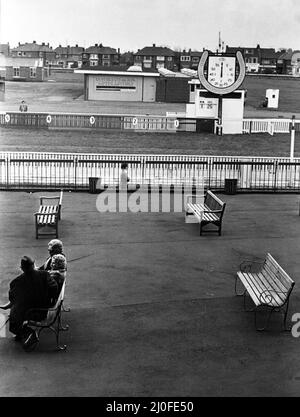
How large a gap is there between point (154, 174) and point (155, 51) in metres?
93.1

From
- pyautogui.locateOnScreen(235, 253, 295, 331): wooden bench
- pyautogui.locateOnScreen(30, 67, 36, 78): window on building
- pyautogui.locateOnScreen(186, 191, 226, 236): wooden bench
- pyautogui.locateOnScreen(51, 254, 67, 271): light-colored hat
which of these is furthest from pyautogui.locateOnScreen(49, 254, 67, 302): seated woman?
pyautogui.locateOnScreen(30, 67, 36, 78): window on building

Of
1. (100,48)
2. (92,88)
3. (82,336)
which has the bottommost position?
(82,336)

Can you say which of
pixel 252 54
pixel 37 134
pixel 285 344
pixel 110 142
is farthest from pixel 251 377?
pixel 252 54

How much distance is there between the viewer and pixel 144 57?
10944cm

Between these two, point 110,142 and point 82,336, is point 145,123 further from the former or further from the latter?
point 82,336

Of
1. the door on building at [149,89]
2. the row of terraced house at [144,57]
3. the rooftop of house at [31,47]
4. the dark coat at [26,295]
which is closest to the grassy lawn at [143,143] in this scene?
the door on building at [149,89]

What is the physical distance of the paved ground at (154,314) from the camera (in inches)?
263

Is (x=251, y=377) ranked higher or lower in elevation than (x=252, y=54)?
lower

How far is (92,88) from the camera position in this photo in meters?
48.3

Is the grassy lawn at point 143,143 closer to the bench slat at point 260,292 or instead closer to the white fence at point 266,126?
the white fence at point 266,126

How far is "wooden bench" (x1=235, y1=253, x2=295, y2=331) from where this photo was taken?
8297 mm

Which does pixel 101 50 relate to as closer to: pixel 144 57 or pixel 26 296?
pixel 144 57

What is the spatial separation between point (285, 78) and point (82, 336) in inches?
3963

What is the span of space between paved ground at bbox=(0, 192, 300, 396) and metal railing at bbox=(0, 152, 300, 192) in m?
3.60
